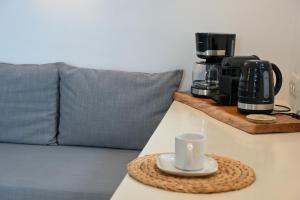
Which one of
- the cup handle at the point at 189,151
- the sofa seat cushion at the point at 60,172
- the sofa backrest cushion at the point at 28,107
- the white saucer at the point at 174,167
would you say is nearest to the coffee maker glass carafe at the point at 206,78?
the sofa seat cushion at the point at 60,172

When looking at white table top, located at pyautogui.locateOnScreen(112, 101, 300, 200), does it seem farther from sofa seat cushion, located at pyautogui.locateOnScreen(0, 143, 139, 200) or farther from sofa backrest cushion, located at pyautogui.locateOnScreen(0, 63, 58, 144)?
sofa backrest cushion, located at pyautogui.locateOnScreen(0, 63, 58, 144)

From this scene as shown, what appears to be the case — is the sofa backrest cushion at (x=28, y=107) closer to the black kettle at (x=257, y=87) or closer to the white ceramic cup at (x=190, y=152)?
the black kettle at (x=257, y=87)

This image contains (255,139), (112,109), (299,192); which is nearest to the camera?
(299,192)

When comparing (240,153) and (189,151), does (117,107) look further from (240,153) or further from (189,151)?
(189,151)

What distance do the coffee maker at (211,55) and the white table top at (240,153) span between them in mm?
240

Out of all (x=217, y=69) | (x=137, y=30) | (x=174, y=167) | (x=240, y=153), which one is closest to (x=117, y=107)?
(x=137, y=30)

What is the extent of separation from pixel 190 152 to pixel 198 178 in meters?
0.07

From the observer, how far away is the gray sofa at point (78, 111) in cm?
250

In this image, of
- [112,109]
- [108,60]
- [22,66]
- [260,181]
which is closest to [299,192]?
[260,181]

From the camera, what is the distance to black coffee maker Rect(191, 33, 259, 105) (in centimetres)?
210

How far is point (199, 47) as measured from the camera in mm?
2381

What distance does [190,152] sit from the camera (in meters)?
1.16

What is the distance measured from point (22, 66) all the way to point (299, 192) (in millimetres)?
1985

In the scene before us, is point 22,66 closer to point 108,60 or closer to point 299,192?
point 108,60
